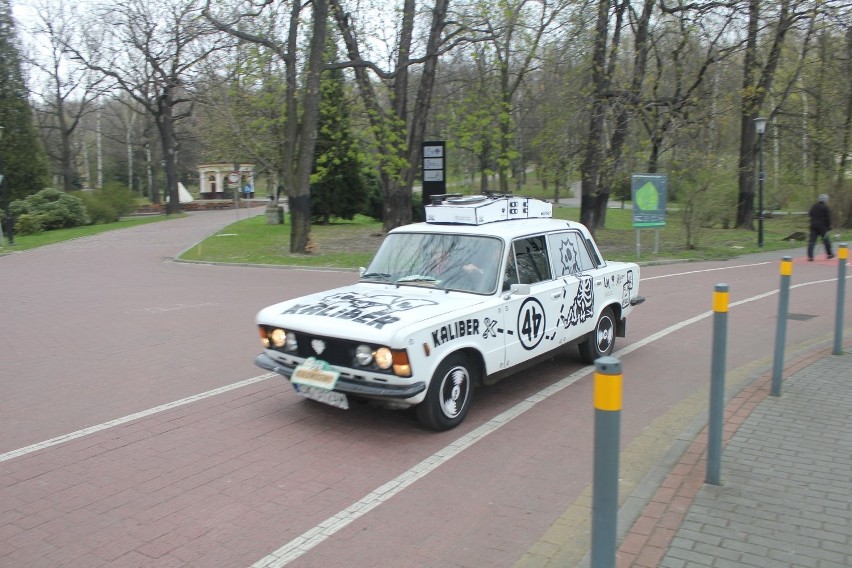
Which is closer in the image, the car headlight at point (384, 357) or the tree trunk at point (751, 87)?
the car headlight at point (384, 357)

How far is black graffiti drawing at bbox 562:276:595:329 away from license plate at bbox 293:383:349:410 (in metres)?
2.75

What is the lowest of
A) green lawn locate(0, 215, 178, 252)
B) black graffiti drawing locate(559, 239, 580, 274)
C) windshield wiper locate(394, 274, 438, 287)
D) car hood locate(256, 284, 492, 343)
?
green lawn locate(0, 215, 178, 252)

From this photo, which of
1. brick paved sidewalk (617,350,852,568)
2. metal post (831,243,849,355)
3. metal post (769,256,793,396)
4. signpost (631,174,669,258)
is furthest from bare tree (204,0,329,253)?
brick paved sidewalk (617,350,852,568)

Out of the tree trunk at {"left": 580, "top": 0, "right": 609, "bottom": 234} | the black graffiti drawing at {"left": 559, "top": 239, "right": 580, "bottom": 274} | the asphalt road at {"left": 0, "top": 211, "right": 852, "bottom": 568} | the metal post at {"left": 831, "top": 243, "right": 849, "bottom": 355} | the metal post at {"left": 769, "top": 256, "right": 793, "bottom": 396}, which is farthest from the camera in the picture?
the tree trunk at {"left": 580, "top": 0, "right": 609, "bottom": 234}

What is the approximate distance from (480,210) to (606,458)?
442 cm

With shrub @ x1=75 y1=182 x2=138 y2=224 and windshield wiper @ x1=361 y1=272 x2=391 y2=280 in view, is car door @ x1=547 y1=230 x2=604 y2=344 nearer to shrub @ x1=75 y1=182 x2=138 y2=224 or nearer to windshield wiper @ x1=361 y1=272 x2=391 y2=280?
windshield wiper @ x1=361 y1=272 x2=391 y2=280

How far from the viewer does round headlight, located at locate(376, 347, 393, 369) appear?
5.38 m

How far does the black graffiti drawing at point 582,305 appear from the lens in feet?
24.3

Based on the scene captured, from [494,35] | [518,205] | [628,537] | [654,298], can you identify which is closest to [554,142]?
[494,35]

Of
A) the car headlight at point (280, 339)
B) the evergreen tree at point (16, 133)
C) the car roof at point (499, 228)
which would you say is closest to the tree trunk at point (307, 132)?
the car roof at point (499, 228)

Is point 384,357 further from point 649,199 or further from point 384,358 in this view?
point 649,199

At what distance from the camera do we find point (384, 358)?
5.40 metres

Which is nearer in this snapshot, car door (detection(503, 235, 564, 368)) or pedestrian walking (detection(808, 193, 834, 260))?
car door (detection(503, 235, 564, 368))

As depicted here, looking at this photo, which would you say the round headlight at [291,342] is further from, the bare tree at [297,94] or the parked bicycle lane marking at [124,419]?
the bare tree at [297,94]
